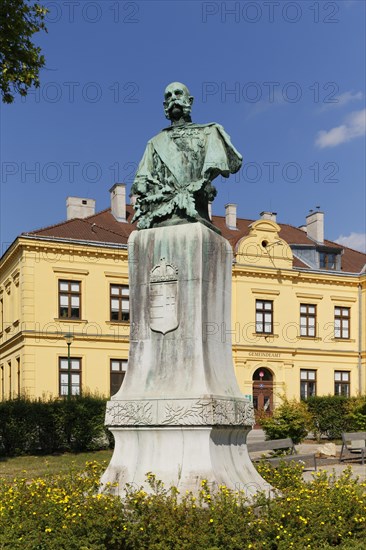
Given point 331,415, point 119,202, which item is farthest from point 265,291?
point 331,415

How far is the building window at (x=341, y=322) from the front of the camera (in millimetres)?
41031

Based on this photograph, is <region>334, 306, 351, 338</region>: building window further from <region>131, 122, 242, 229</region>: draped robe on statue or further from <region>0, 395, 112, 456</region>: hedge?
<region>131, 122, 242, 229</region>: draped robe on statue

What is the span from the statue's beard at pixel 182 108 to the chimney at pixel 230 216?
33.8 m

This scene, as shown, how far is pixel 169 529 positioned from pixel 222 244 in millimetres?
3102

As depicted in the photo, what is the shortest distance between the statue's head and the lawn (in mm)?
10221

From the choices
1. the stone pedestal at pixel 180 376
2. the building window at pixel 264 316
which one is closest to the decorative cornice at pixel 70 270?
the building window at pixel 264 316

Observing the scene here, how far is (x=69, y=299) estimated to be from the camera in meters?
33.9

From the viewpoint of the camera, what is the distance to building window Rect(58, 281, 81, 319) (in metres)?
33.7

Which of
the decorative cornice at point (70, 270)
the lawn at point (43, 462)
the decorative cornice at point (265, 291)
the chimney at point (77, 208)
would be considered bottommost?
the lawn at point (43, 462)

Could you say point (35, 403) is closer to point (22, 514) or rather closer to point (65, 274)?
point (65, 274)

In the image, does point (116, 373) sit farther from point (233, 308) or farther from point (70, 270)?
point (233, 308)

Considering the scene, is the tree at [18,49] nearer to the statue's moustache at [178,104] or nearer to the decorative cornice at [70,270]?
the statue's moustache at [178,104]

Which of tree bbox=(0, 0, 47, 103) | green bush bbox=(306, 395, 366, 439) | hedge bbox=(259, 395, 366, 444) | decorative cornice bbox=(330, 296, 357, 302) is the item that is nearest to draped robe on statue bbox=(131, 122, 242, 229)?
tree bbox=(0, 0, 47, 103)

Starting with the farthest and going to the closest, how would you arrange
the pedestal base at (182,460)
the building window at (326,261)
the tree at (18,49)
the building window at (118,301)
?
the building window at (326,261) < the building window at (118,301) < the tree at (18,49) < the pedestal base at (182,460)
